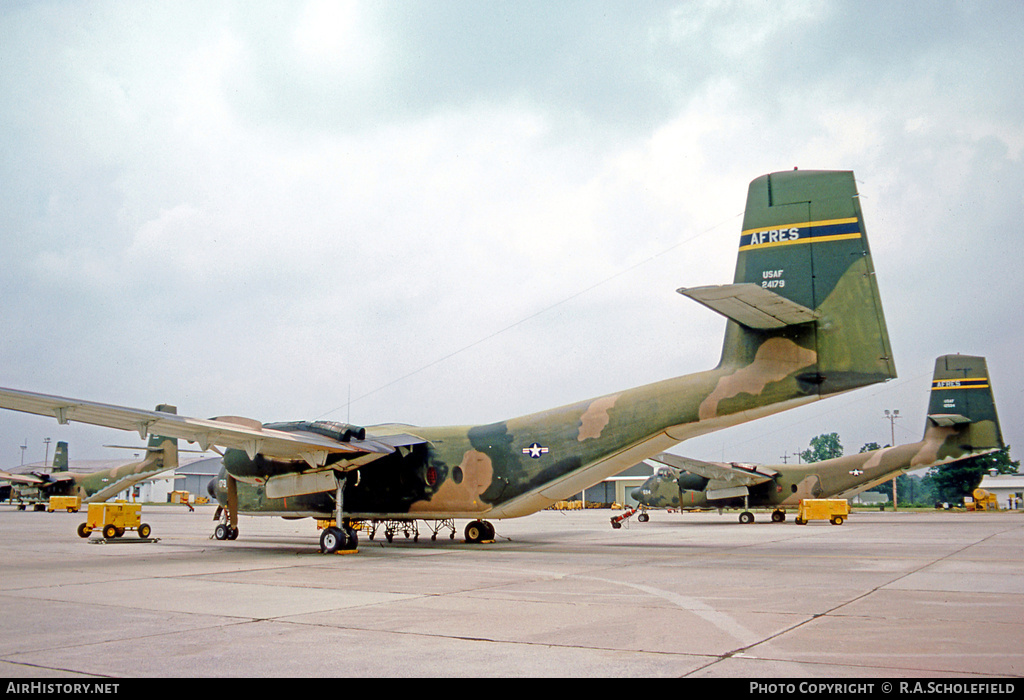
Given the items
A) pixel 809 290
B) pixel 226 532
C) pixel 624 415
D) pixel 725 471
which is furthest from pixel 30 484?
pixel 809 290

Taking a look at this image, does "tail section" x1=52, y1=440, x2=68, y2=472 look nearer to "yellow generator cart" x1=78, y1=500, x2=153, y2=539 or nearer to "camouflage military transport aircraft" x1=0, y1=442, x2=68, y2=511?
"camouflage military transport aircraft" x1=0, y1=442, x2=68, y2=511

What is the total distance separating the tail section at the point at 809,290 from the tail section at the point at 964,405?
18274mm

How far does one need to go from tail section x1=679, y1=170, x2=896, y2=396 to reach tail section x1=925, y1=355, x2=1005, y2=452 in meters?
18.3

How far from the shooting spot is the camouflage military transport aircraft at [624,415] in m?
12.9

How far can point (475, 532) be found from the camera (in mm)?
18281

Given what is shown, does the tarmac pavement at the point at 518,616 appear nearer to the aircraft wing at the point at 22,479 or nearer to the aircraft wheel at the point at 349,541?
the aircraft wheel at the point at 349,541

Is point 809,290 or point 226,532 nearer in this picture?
point 809,290

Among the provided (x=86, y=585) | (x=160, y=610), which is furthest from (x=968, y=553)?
(x=86, y=585)

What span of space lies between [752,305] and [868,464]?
789 inches

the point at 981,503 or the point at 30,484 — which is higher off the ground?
the point at 30,484

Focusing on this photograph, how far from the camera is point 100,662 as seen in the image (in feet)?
16.3

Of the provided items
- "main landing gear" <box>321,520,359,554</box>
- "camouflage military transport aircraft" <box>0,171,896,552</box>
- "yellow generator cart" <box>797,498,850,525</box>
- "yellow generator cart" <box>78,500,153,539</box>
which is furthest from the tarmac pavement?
"yellow generator cart" <box>797,498,850,525</box>
